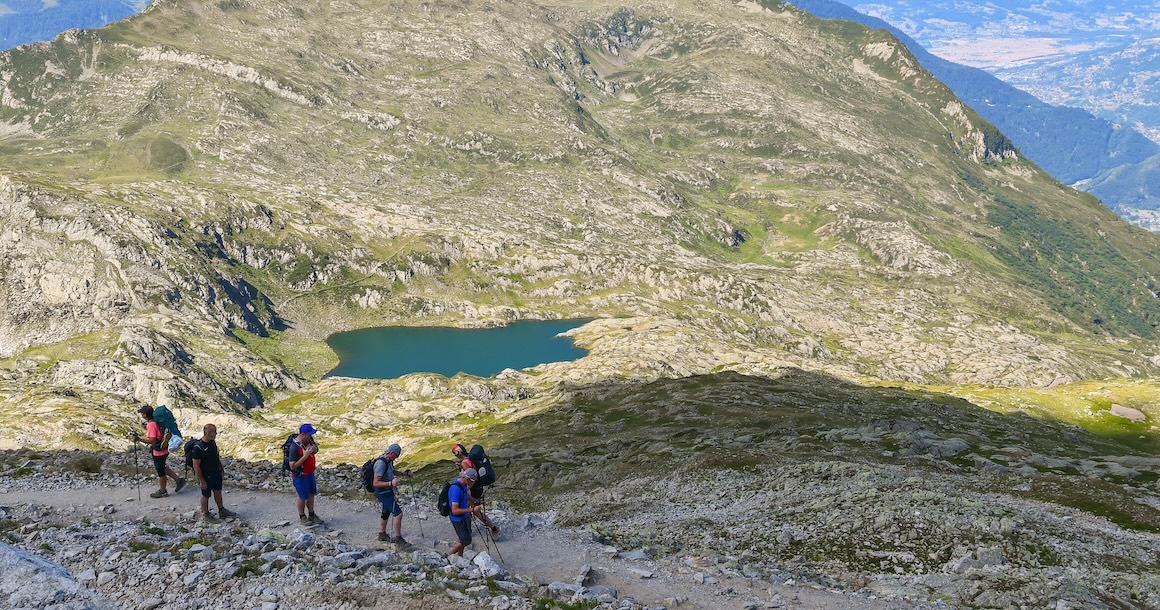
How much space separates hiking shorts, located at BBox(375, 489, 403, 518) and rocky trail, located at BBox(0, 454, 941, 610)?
1.44 meters

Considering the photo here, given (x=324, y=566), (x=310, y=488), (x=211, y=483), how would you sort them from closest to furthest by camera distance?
(x=324, y=566) < (x=211, y=483) < (x=310, y=488)

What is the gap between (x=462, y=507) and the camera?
2806 cm

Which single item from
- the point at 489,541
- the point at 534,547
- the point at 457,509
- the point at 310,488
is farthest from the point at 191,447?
the point at 534,547

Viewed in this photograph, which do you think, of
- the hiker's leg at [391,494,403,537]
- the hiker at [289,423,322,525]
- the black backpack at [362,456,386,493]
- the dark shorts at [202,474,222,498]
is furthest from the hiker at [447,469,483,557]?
the dark shorts at [202,474,222,498]

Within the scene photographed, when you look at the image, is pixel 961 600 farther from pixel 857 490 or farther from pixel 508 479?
pixel 508 479

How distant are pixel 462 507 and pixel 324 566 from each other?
552 cm

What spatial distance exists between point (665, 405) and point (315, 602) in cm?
10153

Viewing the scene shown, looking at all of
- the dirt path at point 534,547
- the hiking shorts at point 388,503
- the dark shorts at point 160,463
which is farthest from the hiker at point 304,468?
the dark shorts at point 160,463

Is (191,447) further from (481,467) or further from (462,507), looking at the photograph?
(481,467)

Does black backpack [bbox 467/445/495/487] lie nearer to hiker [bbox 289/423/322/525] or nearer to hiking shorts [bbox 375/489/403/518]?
Result: hiking shorts [bbox 375/489/403/518]

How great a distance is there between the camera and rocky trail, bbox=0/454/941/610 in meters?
23.4

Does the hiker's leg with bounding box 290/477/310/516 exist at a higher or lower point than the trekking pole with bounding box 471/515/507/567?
higher

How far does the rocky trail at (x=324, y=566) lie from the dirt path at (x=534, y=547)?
10 centimetres

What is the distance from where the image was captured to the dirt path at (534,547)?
28.7m
